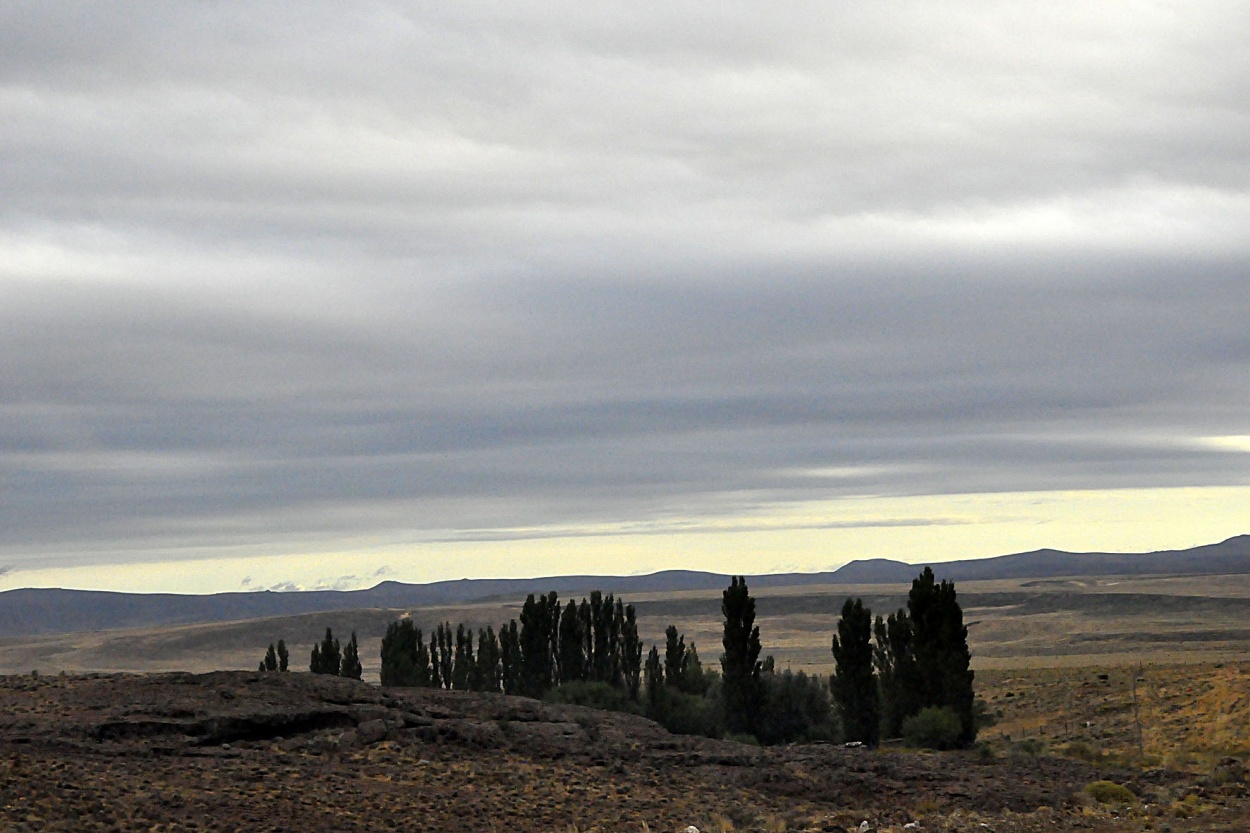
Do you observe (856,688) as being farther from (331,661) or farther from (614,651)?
(331,661)

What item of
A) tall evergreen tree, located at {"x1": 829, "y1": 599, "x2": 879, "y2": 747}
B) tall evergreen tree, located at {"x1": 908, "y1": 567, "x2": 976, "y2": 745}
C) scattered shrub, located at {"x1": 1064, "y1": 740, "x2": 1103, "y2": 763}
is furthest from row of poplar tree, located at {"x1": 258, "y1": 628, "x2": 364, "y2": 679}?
scattered shrub, located at {"x1": 1064, "y1": 740, "x2": 1103, "y2": 763}

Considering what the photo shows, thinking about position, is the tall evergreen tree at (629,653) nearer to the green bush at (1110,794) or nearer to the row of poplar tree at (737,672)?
the row of poplar tree at (737,672)

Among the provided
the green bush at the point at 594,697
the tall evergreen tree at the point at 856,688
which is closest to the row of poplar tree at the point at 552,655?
the green bush at the point at 594,697

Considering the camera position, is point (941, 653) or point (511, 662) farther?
point (511, 662)

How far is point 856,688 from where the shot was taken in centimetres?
6456

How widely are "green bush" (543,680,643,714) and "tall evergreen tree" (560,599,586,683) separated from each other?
3.83 meters

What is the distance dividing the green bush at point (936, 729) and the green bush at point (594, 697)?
17323mm

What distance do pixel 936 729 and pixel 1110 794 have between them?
2190 centimetres

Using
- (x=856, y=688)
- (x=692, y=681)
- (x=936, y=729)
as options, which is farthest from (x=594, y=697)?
(x=936, y=729)

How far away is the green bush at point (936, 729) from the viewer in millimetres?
59344

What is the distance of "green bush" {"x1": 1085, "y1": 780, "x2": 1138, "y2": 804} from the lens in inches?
1474

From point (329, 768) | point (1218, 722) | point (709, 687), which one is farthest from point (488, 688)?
point (329, 768)

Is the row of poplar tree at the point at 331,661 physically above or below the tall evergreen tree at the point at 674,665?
above

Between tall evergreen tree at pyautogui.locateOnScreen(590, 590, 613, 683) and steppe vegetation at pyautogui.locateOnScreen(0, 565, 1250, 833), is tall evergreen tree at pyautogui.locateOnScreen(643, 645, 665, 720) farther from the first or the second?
steppe vegetation at pyautogui.locateOnScreen(0, 565, 1250, 833)
